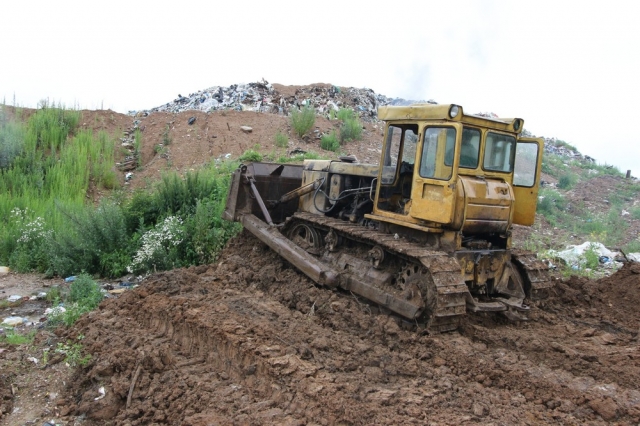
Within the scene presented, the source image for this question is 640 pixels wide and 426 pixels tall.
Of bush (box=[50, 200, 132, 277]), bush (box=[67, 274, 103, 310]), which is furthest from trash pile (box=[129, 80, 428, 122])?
bush (box=[67, 274, 103, 310])

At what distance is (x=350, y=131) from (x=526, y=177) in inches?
391

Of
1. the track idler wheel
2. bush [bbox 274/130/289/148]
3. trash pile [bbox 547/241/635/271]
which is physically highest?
bush [bbox 274/130/289/148]

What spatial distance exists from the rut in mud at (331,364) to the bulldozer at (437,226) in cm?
28

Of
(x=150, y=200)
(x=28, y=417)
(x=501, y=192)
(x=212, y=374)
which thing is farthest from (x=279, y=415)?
(x=150, y=200)

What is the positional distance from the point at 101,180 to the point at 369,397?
11.5 metres

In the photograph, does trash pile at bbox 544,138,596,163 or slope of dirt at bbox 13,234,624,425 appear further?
trash pile at bbox 544,138,596,163

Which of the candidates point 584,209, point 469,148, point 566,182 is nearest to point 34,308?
point 469,148

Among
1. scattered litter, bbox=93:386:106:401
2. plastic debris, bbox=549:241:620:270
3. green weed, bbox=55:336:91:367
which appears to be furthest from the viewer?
plastic debris, bbox=549:241:620:270

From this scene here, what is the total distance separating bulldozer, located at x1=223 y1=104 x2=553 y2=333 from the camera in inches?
232

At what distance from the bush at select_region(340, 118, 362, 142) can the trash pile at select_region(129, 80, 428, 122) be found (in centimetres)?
218

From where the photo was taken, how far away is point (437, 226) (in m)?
6.13

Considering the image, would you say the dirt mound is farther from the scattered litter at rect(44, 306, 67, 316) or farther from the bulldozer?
the scattered litter at rect(44, 306, 67, 316)

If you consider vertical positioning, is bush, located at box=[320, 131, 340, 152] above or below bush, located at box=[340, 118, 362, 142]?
below

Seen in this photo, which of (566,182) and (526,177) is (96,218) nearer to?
(526,177)
